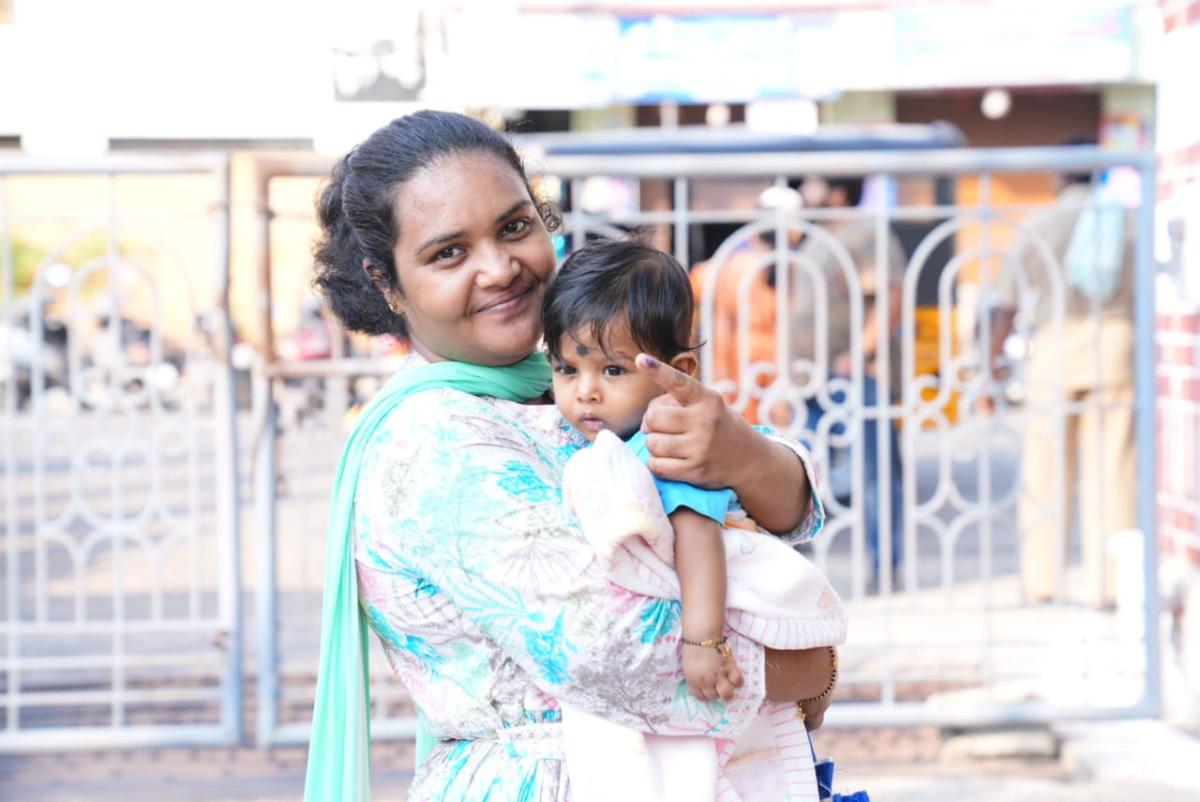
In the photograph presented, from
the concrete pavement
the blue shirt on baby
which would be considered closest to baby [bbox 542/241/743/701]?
the blue shirt on baby

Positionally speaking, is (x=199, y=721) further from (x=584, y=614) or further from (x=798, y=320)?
(x=584, y=614)

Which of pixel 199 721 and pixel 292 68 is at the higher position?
pixel 292 68

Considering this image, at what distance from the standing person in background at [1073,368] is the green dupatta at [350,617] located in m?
3.24

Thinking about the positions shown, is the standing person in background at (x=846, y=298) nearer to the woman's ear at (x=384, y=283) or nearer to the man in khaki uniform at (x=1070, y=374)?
the man in khaki uniform at (x=1070, y=374)

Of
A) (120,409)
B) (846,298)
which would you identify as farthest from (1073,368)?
(120,409)

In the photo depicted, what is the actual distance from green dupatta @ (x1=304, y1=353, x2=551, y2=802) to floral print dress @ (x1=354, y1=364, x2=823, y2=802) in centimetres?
2

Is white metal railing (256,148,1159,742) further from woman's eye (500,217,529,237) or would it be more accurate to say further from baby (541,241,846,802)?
baby (541,241,846,802)

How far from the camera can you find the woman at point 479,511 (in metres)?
1.64

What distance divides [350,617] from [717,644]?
1.66ft

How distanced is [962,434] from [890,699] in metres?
0.87

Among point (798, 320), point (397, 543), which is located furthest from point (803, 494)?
point (798, 320)

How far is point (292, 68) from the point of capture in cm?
1600

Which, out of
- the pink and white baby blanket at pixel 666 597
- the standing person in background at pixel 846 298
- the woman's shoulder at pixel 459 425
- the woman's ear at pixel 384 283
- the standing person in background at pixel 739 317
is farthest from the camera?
the standing person in background at pixel 739 317

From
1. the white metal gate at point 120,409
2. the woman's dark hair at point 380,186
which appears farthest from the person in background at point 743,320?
the woman's dark hair at point 380,186
